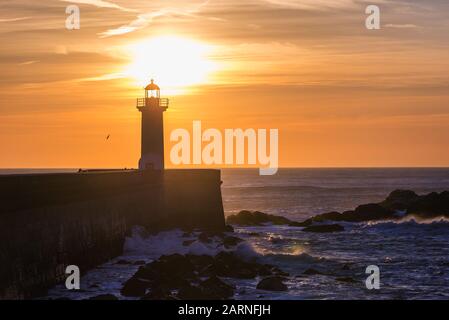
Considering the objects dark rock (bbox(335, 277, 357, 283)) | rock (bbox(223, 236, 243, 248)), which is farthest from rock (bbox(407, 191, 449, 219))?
dark rock (bbox(335, 277, 357, 283))

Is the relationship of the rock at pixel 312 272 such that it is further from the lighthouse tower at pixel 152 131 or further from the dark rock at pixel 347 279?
the lighthouse tower at pixel 152 131

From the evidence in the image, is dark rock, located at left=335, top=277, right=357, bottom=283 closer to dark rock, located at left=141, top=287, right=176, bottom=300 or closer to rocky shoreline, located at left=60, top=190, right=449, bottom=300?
rocky shoreline, located at left=60, top=190, right=449, bottom=300

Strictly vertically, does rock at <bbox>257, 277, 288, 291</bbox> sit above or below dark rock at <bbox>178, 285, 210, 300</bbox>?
below

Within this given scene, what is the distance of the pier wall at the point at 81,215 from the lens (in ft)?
61.7

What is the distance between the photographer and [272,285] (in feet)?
75.2

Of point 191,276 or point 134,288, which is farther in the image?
point 191,276

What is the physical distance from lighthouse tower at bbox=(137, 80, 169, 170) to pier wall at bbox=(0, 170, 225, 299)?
93cm

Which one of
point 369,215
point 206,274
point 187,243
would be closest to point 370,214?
point 369,215

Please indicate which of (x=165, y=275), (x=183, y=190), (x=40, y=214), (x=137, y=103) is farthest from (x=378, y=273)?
(x=137, y=103)

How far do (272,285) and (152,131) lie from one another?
673 inches

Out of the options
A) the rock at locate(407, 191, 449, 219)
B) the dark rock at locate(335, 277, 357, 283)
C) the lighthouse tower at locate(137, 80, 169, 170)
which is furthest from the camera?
the rock at locate(407, 191, 449, 219)

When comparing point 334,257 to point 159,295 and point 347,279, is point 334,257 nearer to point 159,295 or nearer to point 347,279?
point 347,279

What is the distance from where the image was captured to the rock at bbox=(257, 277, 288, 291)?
899 inches
